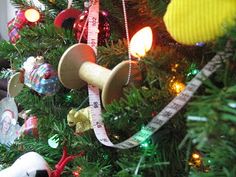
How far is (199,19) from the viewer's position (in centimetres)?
31

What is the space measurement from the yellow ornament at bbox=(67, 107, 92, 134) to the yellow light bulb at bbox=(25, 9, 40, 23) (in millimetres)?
251

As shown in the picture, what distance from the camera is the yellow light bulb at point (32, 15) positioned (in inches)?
27.7

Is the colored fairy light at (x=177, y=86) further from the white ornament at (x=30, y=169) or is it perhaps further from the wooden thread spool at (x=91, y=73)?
the white ornament at (x=30, y=169)

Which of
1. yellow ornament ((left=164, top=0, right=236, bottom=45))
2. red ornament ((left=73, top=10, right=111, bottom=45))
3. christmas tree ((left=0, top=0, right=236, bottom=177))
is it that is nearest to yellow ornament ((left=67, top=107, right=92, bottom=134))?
christmas tree ((left=0, top=0, right=236, bottom=177))

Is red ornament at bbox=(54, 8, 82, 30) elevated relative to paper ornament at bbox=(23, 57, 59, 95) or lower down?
elevated

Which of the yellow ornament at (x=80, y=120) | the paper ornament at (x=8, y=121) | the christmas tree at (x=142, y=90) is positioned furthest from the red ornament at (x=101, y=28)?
the paper ornament at (x=8, y=121)

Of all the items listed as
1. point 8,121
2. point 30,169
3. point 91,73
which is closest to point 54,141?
point 30,169

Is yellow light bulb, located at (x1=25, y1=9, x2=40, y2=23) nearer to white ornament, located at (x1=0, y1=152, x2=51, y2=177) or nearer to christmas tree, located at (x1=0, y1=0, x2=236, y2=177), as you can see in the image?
christmas tree, located at (x1=0, y1=0, x2=236, y2=177)

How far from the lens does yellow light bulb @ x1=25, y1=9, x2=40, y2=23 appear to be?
70 cm

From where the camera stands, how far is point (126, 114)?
40cm

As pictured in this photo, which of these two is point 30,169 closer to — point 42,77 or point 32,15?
point 42,77

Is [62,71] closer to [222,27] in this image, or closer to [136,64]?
[136,64]

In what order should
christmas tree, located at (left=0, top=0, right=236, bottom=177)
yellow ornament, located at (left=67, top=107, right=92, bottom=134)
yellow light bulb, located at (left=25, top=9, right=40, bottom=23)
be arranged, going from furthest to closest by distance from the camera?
yellow light bulb, located at (left=25, top=9, right=40, bottom=23)
yellow ornament, located at (left=67, top=107, right=92, bottom=134)
christmas tree, located at (left=0, top=0, right=236, bottom=177)

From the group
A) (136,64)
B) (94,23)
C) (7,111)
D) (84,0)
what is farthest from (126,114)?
(7,111)
